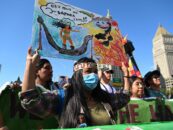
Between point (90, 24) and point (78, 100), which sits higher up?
point (90, 24)

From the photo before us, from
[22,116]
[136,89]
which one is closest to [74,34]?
[136,89]

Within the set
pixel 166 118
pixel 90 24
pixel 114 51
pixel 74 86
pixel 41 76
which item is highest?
pixel 90 24

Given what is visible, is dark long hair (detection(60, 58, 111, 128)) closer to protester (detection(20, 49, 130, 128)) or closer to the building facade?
protester (detection(20, 49, 130, 128))

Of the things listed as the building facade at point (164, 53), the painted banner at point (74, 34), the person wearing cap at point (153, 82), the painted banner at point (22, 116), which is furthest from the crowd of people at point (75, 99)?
the building facade at point (164, 53)

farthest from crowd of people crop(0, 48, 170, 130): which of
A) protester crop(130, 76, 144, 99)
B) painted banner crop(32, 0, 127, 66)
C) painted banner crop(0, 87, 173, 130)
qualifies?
painted banner crop(32, 0, 127, 66)

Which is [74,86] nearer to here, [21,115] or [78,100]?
[78,100]

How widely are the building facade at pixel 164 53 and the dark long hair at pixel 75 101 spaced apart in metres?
118

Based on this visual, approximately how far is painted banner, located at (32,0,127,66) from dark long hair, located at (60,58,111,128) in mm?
2599

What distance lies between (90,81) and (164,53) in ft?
400

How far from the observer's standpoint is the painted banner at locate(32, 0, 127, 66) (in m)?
5.56

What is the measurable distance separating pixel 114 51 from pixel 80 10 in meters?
1.21

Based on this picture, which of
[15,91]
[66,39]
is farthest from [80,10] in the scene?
[15,91]

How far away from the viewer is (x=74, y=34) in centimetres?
617

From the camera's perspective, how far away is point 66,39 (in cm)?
594
